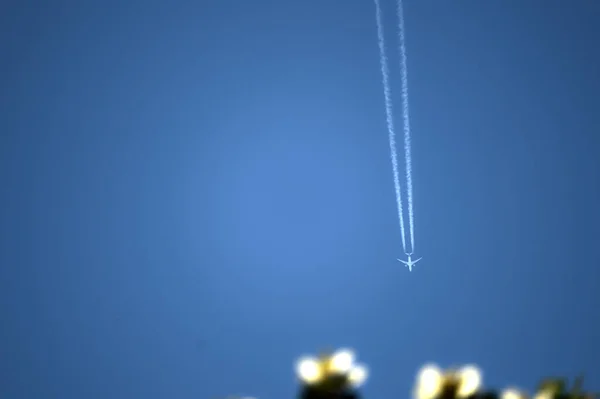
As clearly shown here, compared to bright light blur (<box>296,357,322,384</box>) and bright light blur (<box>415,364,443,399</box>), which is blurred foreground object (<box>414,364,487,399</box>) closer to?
bright light blur (<box>415,364,443,399</box>)

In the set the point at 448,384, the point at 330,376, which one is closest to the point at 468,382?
the point at 448,384

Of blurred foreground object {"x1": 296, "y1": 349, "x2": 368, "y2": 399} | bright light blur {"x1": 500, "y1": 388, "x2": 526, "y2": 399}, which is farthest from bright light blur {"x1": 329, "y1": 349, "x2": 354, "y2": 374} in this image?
bright light blur {"x1": 500, "y1": 388, "x2": 526, "y2": 399}

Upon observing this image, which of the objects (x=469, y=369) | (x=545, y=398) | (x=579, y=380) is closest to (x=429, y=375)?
(x=469, y=369)

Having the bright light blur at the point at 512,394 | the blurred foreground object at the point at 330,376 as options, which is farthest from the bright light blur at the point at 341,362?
the bright light blur at the point at 512,394

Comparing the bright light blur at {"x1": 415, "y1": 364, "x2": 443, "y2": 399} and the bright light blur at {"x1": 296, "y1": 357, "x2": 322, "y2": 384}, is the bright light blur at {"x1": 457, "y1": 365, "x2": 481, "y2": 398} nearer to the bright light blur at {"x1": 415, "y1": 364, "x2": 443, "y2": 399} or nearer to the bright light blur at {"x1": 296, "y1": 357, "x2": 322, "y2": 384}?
the bright light blur at {"x1": 415, "y1": 364, "x2": 443, "y2": 399}

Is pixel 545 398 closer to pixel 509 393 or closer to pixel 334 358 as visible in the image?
pixel 509 393

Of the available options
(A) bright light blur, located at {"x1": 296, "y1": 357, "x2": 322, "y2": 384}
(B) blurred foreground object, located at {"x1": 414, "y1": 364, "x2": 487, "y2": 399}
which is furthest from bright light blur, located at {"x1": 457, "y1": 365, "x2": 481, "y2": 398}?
(A) bright light blur, located at {"x1": 296, "y1": 357, "x2": 322, "y2": 384}
